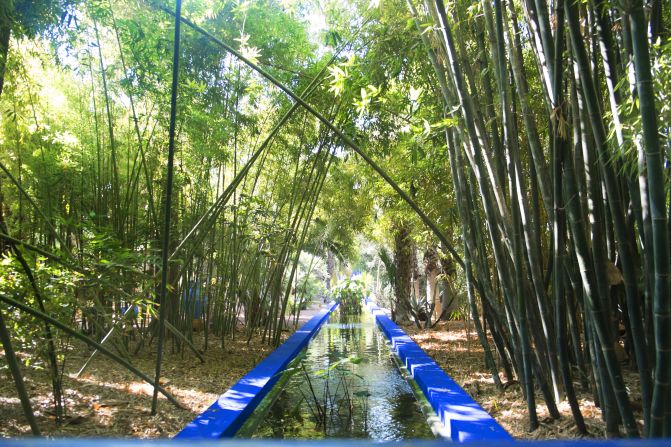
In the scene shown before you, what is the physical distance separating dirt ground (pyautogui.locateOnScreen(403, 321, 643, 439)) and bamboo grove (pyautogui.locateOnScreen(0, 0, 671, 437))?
0.07 m

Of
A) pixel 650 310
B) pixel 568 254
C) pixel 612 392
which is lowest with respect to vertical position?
pixel 612 392

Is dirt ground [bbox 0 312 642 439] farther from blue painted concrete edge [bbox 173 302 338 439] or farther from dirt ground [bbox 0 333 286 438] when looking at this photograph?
blue painted concrete edge [bbox 173 302 338 439]

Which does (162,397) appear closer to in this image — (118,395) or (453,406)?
(118,395)

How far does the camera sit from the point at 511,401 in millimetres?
3422

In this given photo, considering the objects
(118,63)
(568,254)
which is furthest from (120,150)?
(568,254)

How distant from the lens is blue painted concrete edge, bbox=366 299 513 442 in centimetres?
258

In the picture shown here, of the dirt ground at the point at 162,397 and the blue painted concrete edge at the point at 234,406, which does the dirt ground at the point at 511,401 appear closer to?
the dirt ground at the point at 162,397

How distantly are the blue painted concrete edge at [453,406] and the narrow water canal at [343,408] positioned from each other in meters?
0.14

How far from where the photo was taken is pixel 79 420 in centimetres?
299

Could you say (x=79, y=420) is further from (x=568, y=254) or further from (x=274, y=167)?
(x=274, y=167)

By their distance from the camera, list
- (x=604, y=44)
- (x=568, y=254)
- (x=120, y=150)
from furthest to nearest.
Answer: (x=120, y=150)
(x=568, y=254)
(x=604, y=44)

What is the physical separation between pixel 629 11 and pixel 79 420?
318 cm

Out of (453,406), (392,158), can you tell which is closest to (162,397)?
(453,406)

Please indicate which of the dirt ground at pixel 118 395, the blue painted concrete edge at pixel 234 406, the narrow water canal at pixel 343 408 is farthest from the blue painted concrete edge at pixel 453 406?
the dirt ground at pixel 118 395
